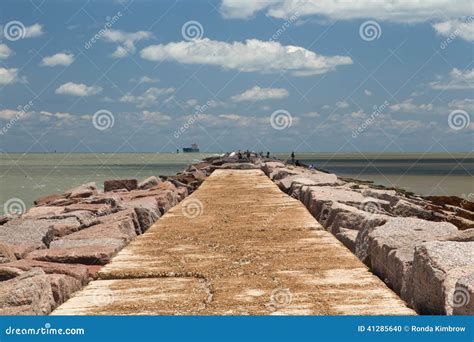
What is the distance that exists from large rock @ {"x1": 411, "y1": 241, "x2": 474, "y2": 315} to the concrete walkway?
12 centimetres

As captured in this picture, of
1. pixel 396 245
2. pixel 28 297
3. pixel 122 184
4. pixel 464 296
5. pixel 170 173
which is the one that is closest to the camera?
pixel 464 296

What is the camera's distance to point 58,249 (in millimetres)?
4828

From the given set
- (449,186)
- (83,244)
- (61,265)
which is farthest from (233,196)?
(449,186)

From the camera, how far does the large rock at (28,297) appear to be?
3.19 meters

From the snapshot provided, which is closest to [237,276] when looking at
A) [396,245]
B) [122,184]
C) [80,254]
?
[396,245]

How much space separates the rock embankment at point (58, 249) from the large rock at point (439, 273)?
1998 mm

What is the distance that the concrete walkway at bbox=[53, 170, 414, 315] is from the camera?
131 inches

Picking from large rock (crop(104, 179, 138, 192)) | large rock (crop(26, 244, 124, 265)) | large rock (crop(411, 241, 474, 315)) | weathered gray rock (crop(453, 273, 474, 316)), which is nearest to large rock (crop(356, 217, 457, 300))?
large rock (crop(411, 241, 474, 315))

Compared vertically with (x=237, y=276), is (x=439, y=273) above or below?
above

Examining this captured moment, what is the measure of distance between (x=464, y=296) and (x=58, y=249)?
123 inches

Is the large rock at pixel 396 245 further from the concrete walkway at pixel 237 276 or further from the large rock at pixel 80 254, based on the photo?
the large rock at pixel 80 254

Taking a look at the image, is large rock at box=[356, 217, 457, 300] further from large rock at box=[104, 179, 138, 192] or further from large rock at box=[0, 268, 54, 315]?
large rock at box=[104, 179, 138, 192]

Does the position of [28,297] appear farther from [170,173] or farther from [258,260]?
[170,173]

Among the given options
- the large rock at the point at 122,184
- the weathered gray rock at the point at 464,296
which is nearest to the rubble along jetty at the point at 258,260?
the weathered gray rock at the point at 464,296
